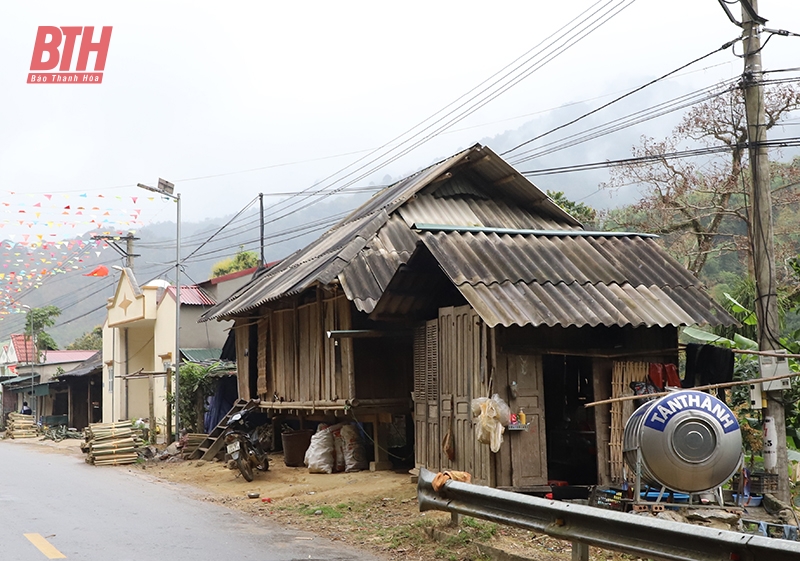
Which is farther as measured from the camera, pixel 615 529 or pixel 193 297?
pixel 193 297

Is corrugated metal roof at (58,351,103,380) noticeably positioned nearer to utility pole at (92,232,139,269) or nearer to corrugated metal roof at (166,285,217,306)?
utility pole at (92,232,139,269)

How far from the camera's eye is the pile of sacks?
17547mm

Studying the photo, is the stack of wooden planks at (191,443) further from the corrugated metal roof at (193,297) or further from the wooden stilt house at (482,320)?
the corrugated metal roof at (193,297)

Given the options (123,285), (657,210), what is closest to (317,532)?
(657,210)

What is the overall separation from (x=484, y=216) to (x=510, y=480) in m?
8.06

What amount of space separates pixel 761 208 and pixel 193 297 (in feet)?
82.4

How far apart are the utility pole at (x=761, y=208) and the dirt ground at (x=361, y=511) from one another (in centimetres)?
456

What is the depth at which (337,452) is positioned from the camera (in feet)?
58.6

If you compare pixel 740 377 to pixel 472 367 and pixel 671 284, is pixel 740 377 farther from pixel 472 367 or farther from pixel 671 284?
pixel 472 367

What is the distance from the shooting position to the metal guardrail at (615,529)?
17.7 feet

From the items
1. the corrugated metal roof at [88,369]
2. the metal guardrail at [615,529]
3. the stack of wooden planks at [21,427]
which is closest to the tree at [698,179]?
the metal guardrail at [615,529]

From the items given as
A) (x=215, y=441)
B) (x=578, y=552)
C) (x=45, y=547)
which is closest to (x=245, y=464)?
(x=215, y=441)

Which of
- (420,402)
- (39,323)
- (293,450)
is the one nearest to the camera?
(420,402)

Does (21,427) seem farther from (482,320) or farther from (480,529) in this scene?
(480,529)
